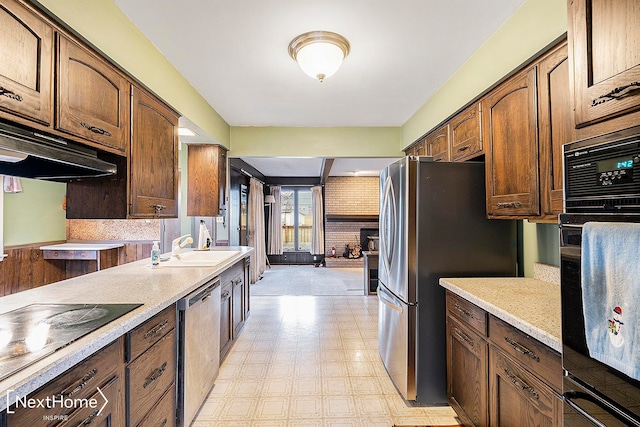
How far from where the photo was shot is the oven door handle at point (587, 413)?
0.80 metres

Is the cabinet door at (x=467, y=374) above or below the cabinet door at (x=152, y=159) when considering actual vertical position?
below

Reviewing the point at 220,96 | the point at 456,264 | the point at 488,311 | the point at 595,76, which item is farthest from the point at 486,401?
the point at 220,96

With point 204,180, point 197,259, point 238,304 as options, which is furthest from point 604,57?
point 204,180

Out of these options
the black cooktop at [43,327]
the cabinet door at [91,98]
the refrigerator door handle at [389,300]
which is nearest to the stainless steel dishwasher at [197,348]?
the black cooktop at [43,327]

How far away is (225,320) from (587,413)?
95.9 inches

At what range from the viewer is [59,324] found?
1.11 m

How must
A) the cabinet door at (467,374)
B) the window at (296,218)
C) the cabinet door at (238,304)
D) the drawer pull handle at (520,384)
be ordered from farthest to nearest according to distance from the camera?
the window at (296,218), the cabinet door at (238,304), the cabinet door at (467,374), the drawer pull handle at (520,384)

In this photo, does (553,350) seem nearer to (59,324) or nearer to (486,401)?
(486,401)

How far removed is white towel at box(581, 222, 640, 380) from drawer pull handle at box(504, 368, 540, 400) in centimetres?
42

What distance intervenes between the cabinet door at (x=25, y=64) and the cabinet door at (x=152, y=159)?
1.90 ft

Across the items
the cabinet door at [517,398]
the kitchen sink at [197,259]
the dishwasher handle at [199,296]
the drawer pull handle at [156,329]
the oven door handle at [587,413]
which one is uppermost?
the kitchen sink at [197,259]

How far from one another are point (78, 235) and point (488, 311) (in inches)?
194

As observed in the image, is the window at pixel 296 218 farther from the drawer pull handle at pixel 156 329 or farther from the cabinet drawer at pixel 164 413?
the drawer pull handle at pixel 156 329

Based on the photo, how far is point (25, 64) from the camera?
45.2 inches
